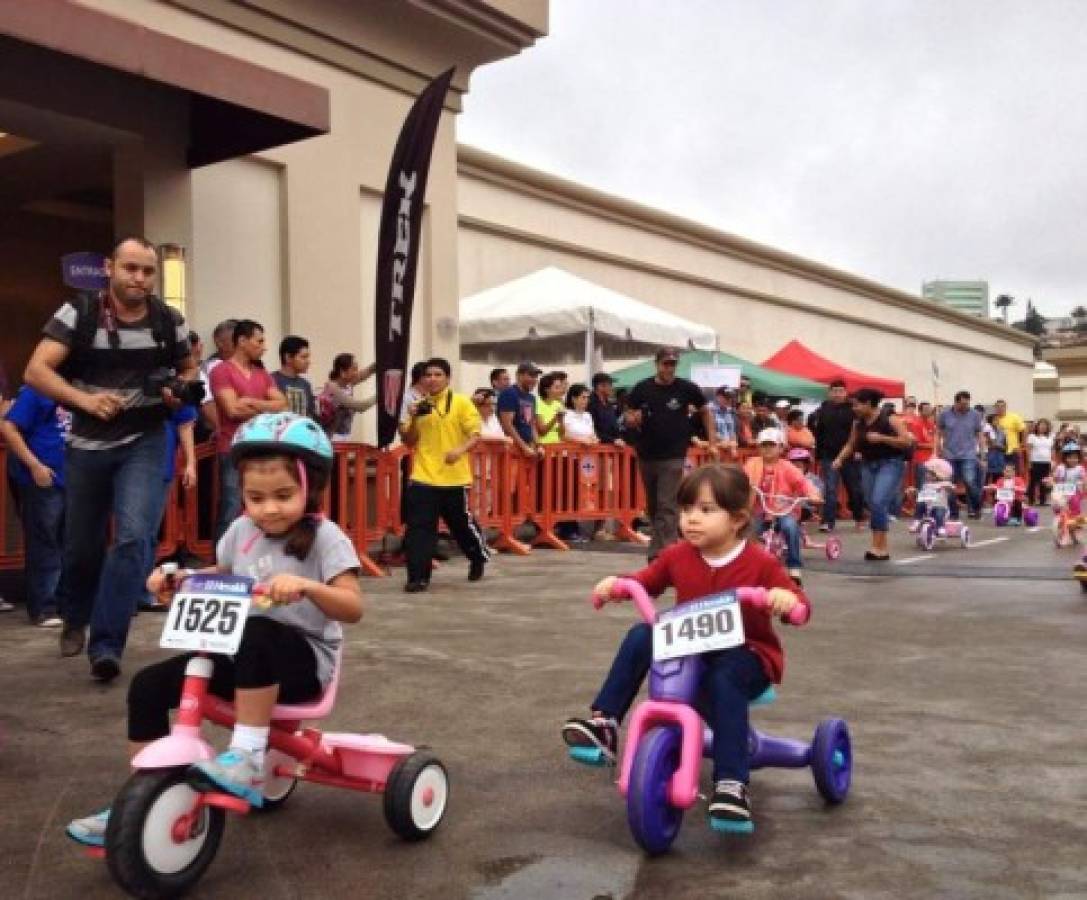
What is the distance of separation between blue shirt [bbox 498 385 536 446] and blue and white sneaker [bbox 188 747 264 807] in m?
8.56

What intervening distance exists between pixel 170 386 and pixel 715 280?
73.5 feet

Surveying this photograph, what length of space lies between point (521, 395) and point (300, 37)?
3.89m

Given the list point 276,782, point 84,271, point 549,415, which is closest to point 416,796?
point 276,782

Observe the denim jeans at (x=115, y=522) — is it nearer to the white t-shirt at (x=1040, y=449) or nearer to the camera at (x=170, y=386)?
the camera at (x=170, y=386)

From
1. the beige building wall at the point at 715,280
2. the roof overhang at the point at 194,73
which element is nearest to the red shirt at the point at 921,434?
the beige building wall at the point at 715,280

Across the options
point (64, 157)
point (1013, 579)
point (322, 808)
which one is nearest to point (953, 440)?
point (1013, 579)

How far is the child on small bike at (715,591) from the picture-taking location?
334cm

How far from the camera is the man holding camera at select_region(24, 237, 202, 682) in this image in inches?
191

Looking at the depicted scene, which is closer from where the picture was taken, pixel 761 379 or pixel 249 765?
pixel 249 765

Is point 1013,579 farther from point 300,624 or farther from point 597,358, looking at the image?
point 300,624

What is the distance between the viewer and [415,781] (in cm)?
318

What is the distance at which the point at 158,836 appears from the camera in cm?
272

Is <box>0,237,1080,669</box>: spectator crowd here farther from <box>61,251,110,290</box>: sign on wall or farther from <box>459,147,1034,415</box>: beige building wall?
<box>459,147,1034,415</box>: beige building wall

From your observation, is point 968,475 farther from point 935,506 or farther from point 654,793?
point 654,793
